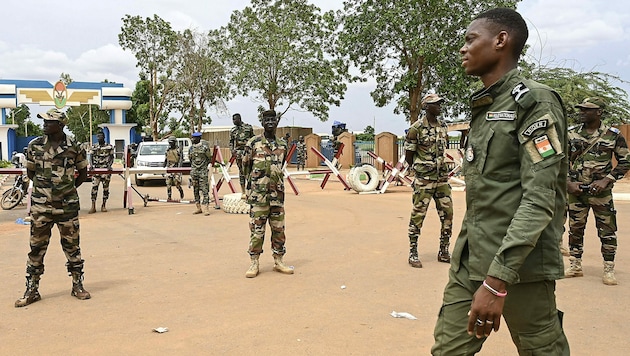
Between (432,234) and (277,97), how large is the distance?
23.9m

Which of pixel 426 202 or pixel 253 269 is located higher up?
pixel 426 202

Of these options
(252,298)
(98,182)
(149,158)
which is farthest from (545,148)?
(149,158)

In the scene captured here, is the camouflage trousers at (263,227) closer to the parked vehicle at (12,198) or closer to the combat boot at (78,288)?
the combat boot at (78,288)

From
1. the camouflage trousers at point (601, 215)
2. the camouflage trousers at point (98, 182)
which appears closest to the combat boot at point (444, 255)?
the camouflage trousers at point (601, 215)

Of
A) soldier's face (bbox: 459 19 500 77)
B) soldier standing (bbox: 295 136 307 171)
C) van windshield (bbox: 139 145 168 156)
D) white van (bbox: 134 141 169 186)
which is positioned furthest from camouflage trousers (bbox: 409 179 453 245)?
soldier standing (bbox: 295 136 307 171)

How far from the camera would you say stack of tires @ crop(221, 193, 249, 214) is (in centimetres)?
1166

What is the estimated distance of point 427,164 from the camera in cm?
647

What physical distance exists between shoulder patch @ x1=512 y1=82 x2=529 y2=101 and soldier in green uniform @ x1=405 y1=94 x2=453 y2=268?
13.8 feet

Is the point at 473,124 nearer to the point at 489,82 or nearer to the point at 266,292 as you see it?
the point at 489,82

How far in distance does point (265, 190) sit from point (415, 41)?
62.5 ft

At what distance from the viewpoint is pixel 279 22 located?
102 ft

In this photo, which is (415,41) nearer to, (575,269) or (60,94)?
(575,269)

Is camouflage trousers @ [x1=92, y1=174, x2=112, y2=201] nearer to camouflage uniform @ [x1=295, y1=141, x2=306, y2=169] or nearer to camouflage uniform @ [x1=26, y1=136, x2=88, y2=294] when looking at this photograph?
camouflage uniform @ [x1=26, y1=136, x2=88, y2=294]

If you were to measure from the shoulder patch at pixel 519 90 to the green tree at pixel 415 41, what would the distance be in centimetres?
2181
